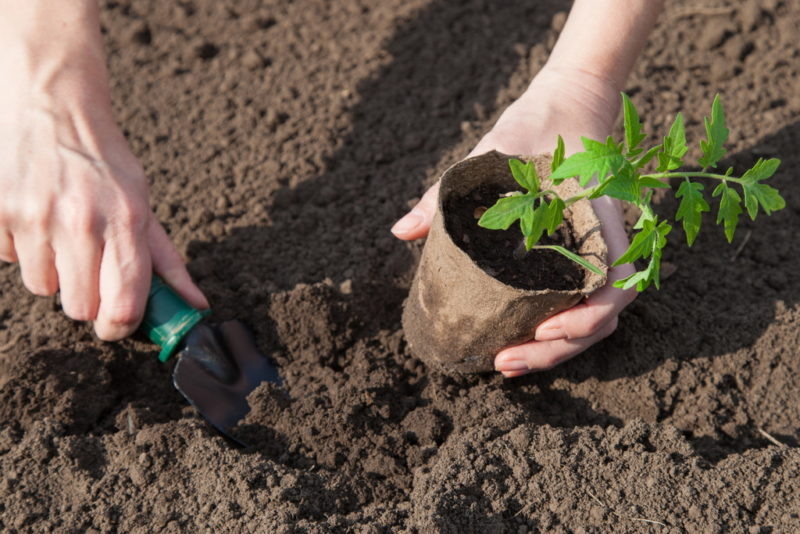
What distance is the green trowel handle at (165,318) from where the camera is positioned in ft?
7.47

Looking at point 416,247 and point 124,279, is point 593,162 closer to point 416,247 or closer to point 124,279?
point 416,247

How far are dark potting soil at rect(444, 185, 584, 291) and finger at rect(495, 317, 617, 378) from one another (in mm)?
211

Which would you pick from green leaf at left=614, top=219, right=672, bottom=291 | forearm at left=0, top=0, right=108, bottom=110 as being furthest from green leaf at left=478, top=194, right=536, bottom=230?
forearm at left=0, top=0, right=108, bottom=110

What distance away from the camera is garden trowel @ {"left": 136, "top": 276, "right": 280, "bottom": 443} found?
2.27 m

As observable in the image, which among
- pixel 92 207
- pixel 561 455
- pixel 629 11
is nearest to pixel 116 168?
pixel 92 207

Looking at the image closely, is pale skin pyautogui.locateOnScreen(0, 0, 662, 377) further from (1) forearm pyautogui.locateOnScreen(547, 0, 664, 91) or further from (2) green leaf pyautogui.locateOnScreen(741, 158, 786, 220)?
(2) green leaf pyautogui.locateOnScreen(741, 158, 786, 220)

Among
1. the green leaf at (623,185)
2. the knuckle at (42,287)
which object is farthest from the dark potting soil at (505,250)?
the knuckle at (42,287)

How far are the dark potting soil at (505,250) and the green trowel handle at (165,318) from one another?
2.88ft

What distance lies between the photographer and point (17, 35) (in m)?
2.21

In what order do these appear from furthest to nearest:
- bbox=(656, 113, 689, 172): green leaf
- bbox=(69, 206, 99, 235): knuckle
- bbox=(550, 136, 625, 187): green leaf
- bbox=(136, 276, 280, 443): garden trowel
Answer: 1. bbox=(136, 276, 280, 443): garden trowel
2. bbox=(69, 206, 99, 235): knuckle
3. bbox=(656, 113, 689, 172): green leaf
4. bbox=(550, 136, 625, 187): green leaf

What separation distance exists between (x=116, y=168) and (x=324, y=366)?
33.8 inches

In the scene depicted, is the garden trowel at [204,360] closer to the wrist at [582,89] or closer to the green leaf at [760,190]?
the wrist at [582,89]

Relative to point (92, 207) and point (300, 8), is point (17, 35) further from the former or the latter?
point (300, 8)

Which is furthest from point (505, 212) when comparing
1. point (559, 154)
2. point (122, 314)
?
point (122, 314)
